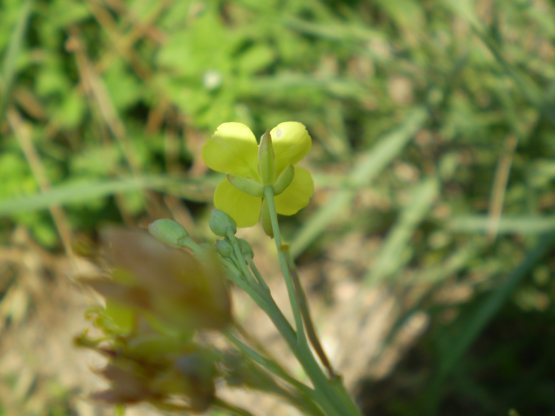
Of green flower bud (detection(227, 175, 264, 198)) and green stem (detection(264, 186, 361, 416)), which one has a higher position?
green flower bud (detection(227, 175, 264, 198))

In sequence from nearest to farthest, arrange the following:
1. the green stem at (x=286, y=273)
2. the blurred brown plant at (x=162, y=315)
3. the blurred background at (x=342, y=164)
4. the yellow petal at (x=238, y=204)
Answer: the blurred brown plant at (x=162, y=315) < the green stem at (x=286, y=273) < the yellow petal at (x=238, y=204) < the blurred background at (x=342, y=164)

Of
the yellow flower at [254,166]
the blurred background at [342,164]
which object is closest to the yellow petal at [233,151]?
the yellow flower at [254,166]

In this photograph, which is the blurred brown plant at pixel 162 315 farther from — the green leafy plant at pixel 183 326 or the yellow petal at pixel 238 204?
the yellow petal at pixel 238 204

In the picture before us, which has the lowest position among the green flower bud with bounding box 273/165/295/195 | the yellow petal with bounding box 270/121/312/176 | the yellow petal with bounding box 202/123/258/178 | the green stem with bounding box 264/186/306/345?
the green stem with bounding box 264/186/306/345

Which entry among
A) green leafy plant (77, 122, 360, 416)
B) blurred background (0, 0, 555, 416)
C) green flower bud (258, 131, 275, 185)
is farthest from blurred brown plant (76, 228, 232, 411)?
blurred background (0, 0, 555, 416)

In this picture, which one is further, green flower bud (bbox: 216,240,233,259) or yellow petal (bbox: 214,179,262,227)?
yellow petal (bbox: 214,179,262,227)

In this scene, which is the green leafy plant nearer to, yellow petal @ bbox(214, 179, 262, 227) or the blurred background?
yellow petal @ bbox(214, 179, 262, 227)

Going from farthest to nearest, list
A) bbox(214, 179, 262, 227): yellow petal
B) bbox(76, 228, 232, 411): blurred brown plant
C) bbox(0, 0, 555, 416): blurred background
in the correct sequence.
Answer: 1. bbox(0, 0, 555, 416): blurred background
2. bbox(214, 179, 262, 227): yellow petal
3. bbox(76, 228, 232, 411): blurred brown plant
